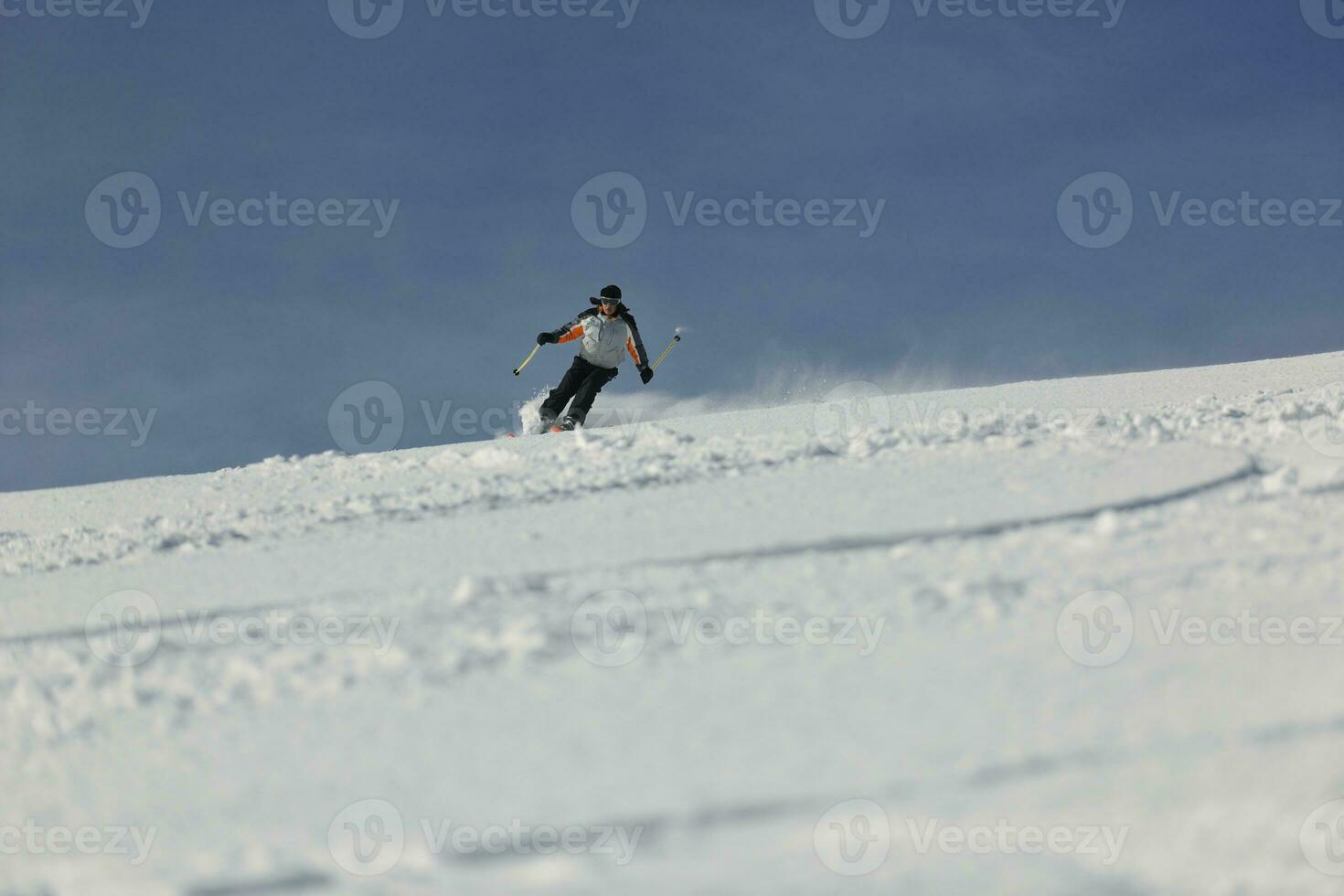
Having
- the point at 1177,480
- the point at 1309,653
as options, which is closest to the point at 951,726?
the point at 1309,653

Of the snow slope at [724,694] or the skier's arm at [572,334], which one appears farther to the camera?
the skier's arm at [572,334]

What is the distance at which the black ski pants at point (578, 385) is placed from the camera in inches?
434

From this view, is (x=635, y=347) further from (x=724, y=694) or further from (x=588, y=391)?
(x=724, y=694)

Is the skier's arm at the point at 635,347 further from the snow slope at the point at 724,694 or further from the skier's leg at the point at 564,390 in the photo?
the snow slope at the point at 724,694

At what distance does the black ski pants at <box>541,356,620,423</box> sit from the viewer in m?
11.0

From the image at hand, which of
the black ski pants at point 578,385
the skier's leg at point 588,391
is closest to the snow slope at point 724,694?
the skier's leg at point 588,391

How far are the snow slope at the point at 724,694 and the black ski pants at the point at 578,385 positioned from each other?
5.46 metres

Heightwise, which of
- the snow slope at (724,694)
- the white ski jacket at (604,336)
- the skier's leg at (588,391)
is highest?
the white ski jacket at (604,336)

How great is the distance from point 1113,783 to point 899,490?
8.80ft

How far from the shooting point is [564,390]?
36.3 feet

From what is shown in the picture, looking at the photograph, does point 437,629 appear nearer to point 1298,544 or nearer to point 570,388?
point 1298,544

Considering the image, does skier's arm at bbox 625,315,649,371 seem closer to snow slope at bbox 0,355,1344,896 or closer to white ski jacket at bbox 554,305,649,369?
white ski jacket at bbox 554,305,649,369

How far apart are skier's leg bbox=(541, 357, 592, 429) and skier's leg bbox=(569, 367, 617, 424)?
0.06 metres

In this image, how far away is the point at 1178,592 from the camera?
3.61 metres
